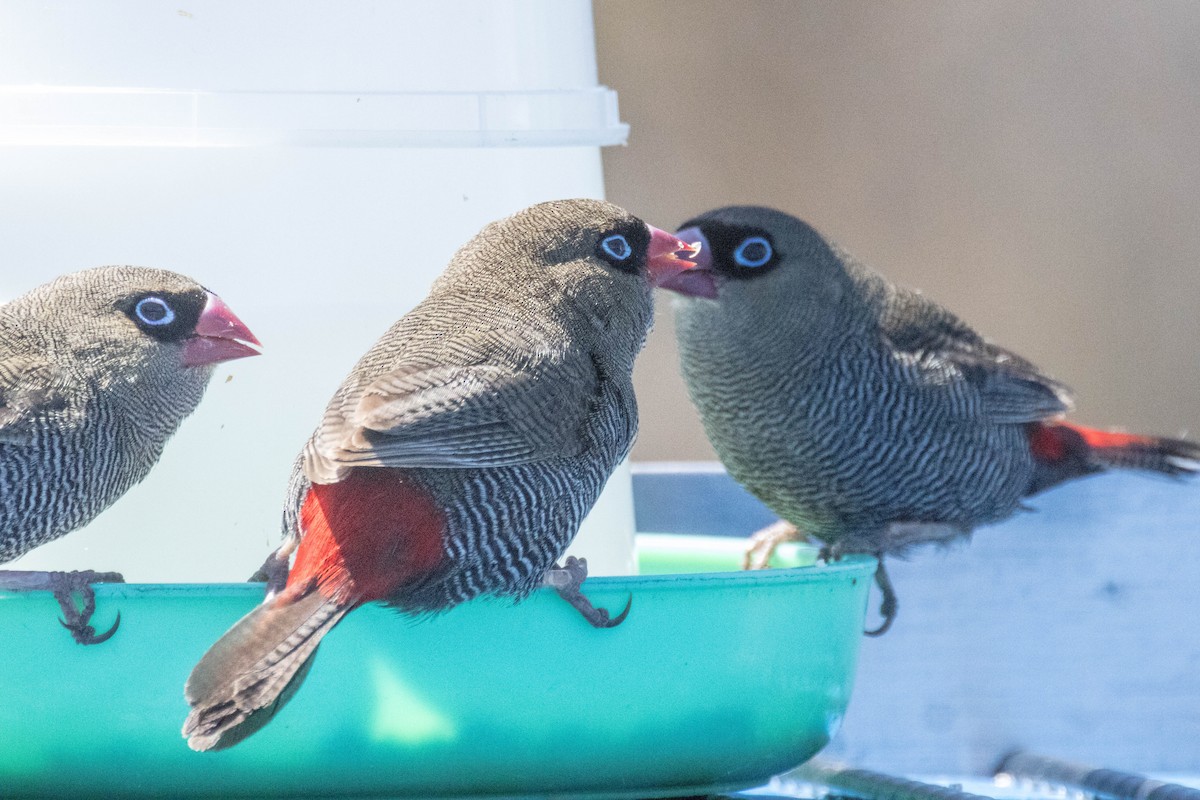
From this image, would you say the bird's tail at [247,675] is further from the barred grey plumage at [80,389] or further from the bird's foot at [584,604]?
the barred grey plumage at [80,389]

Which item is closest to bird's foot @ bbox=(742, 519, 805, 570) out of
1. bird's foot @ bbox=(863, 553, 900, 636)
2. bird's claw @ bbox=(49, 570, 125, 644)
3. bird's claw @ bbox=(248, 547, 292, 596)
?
bird's foot @ bbox=(863, 553, 900, 636)

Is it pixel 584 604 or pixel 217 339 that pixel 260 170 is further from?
pixel 584 604

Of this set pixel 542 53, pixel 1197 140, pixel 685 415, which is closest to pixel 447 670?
pixel 542 53

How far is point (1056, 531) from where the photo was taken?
305 cm

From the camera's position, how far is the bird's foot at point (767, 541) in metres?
2.93

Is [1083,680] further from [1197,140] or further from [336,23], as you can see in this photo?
[1197,140]

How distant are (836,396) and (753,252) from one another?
36cm

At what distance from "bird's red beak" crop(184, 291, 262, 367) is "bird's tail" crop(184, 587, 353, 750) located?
0.74 metres

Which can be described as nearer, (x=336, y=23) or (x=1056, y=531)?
(x=336, y=23)

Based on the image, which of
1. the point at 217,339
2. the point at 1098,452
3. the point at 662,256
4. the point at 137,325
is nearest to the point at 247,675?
the point at 217,339

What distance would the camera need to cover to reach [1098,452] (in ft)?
11.8

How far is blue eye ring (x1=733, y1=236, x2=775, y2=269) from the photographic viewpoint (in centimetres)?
331

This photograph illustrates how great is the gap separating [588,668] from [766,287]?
4.97 feet

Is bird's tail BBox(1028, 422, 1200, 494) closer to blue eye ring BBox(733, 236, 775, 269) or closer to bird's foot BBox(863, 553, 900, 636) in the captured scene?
bird's foot BBox(863, 553, 900, 636)
